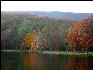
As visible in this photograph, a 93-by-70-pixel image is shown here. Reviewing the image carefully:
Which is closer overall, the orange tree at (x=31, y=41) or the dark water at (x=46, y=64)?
the dark water at (x=46, y=64)

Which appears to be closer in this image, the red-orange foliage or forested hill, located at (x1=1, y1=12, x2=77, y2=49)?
the red-orange foliage

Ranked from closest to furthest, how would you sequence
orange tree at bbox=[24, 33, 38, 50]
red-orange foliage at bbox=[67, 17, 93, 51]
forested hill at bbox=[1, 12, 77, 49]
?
red-orange foliage at bbox=[67, 17, 93, 51] → orange tree at bbox=[24, 33, 38, 50] → forested hill at bbox=[1, 12, 77, 49]

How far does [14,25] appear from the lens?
90.9 meters

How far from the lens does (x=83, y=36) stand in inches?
2491

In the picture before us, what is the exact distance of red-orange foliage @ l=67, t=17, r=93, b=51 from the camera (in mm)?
62062

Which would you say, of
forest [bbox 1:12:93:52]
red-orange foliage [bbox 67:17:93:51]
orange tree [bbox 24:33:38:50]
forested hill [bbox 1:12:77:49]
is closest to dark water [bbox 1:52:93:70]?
red-orange foliage [bbox 67:17:93:51]

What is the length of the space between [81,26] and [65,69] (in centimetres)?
4192

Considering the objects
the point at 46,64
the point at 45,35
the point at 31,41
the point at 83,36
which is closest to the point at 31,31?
the point at 31,41

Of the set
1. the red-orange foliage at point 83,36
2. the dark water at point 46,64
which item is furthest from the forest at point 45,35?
the dark water at point 46,64

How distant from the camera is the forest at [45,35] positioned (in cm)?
6369

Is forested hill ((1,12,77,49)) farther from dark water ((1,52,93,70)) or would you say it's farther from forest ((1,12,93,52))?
dark water ((1,52,93,70))

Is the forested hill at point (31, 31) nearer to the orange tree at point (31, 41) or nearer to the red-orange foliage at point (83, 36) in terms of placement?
the orange tree at point (31, 41)

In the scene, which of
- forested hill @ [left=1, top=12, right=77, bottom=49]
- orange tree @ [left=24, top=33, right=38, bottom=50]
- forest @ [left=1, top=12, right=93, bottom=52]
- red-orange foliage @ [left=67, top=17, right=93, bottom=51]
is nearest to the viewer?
red-orange foliage @ [left=67, top=17, right=93, bottom=51]

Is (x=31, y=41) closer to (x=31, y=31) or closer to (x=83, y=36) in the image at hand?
(x=31, y=31)
